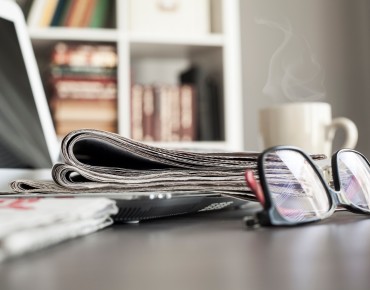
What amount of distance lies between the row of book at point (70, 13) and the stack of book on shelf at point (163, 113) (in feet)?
0.85

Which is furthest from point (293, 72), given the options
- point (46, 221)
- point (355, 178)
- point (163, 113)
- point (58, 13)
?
point (46, 221)

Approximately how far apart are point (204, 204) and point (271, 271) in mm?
238

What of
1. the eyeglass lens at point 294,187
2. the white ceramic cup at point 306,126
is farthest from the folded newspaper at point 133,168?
the white ceramic cup at point 306,126

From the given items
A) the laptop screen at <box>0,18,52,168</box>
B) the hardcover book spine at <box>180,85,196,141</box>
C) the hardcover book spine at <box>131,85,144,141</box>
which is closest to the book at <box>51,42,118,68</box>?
the hardcover book spine at <box>131,85,144,141</box>

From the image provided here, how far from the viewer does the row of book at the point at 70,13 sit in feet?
5.26

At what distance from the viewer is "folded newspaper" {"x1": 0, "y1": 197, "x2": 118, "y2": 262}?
0.85 feet

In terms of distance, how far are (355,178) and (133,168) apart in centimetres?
23

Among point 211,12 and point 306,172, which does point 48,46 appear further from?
point 306,172

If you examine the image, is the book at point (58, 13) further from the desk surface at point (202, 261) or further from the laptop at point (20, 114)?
the desk surface at point (202, 261)

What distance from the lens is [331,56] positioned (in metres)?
2.24

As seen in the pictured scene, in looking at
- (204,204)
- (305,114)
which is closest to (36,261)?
(204,204)

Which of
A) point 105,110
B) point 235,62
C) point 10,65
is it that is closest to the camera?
point 10,65

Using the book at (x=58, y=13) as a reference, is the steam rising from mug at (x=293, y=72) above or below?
below

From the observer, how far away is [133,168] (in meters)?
0.50
